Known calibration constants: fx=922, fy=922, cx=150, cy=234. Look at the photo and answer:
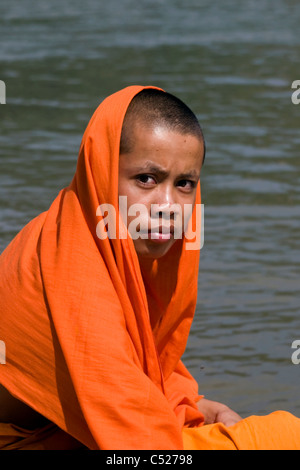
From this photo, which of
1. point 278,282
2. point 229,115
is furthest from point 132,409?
point 229,115

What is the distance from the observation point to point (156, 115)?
2.70 metres

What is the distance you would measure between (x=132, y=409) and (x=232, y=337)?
227 cm

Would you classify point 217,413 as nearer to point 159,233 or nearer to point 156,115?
point 159,233

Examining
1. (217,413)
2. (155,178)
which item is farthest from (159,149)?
(217,413)

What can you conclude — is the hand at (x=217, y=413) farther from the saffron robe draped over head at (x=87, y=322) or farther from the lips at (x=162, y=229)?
the lips at (x=162, y=229)

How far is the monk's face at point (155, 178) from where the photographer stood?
2.66 m

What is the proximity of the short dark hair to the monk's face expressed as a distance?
18mm

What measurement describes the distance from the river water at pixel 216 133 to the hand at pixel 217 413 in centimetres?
78

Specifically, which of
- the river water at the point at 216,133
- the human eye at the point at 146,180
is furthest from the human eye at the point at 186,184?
the river water at the point at 216,133

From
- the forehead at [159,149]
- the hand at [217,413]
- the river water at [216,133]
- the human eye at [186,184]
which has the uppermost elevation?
the river water at [216,133]

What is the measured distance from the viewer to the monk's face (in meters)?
2.66

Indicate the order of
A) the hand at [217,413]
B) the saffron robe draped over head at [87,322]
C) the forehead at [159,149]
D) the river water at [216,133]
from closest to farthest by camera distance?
the saffron robe draped over head at [87,322], the forehead at [159,149], the hand at [217,413], the river water at [216,133]

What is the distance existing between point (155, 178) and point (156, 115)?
186mm

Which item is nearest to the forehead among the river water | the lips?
the lips
